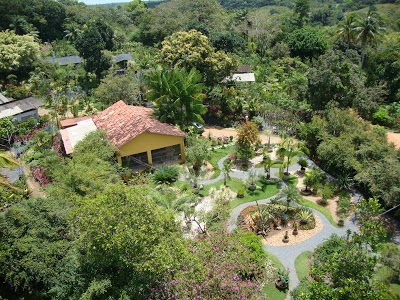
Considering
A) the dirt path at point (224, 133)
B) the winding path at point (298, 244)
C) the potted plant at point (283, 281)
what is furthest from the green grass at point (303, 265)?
the dirt path at point (224, 133)

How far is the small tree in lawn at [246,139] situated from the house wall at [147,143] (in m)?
4.68

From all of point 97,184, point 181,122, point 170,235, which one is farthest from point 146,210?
point 181,122

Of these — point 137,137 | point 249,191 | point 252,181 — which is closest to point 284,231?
point 249,191

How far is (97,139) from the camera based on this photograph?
83.3 feet

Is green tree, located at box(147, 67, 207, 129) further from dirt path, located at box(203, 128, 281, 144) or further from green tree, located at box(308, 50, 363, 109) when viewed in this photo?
green tree, located at box(308, 50, 363, 109)

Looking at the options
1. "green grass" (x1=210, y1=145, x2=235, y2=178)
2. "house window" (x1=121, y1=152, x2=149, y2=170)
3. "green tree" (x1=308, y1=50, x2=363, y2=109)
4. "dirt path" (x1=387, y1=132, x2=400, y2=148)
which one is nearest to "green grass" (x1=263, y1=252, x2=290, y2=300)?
"green grass" (x1=210, y1=145, x2=235, y2=178)

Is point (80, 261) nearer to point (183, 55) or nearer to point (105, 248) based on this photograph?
point (105, 248)

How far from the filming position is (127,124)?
1107 inches

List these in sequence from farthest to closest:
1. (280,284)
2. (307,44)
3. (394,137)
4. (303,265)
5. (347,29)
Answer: (307,44) < (347,29) < (394,137) < (303,265) < (280,284)

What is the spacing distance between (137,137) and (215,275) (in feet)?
49.7

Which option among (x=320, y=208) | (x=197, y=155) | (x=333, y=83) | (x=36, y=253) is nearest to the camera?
(x=36, y=253)

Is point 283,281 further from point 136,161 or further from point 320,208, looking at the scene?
point 136,161

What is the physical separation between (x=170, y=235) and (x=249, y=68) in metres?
39.5

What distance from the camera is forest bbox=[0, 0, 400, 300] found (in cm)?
1336
